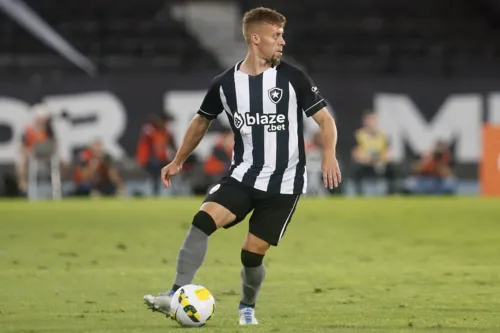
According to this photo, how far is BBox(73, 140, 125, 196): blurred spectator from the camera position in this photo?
75.3 feet

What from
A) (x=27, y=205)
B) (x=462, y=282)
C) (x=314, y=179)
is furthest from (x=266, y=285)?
(x=314, y=179)

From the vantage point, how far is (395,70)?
26.8 m

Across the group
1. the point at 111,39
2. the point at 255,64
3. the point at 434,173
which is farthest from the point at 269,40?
the point at 111,39

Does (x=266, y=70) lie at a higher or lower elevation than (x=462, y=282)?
higher

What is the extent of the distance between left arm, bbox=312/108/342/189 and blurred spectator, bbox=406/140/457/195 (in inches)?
649

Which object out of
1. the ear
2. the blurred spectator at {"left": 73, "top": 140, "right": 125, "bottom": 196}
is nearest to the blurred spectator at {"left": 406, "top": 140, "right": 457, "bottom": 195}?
the blurred spectator at {"left": 73, "top": 140, "right": 125, "bottom": 196}

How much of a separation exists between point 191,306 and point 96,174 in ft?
55.1

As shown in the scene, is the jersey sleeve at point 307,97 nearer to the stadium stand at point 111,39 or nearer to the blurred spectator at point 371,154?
the blurred spectator at point 371,154

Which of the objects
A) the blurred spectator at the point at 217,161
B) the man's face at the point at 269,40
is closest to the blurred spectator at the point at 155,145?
the blurred spectator at the point at 217,161

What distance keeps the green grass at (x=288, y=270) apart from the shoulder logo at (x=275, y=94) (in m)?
1.35

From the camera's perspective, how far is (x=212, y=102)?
7.00m

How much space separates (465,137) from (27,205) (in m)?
9.10

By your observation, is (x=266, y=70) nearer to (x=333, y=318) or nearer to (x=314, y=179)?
(x=333, y=318)

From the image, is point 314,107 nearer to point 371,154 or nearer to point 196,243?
point 196,243
